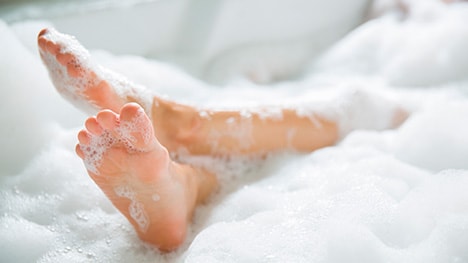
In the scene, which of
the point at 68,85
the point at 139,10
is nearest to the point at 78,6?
the point at 139,10

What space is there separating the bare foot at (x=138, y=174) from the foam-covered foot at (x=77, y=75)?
0.43 feet

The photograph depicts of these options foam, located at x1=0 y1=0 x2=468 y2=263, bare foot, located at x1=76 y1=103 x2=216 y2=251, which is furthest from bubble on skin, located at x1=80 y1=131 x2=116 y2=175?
foam, located at x1=0 y1=0 x2=468 y2=263

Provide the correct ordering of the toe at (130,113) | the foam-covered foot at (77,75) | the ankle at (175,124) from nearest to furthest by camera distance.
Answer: the toe at (130,113)
the foam-covered foot at (77,75)
the ankle at (175,124)

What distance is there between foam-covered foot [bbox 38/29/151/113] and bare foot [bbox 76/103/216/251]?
130 mm

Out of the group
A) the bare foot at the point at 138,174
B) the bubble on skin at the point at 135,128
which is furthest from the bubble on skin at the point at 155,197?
the bubble on skin at the point at 135,128

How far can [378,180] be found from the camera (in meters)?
0.94

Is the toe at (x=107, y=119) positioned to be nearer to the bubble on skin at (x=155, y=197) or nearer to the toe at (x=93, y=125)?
the toe at (x=93, y=125)

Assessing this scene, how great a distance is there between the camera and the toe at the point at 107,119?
28.7 inches

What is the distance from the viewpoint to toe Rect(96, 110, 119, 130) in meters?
0.73

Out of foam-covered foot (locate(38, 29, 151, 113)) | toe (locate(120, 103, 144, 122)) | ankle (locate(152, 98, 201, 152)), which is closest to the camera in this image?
toe (locate(120, 103, 144, 122))

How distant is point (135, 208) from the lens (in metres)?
0.82

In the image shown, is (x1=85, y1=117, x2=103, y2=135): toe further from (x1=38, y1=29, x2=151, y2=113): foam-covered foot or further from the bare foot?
(x1=38, y1=29, x2=151, y2=113): foam-covered foot

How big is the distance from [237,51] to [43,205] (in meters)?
0.84

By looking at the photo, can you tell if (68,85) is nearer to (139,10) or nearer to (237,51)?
(139,10)
